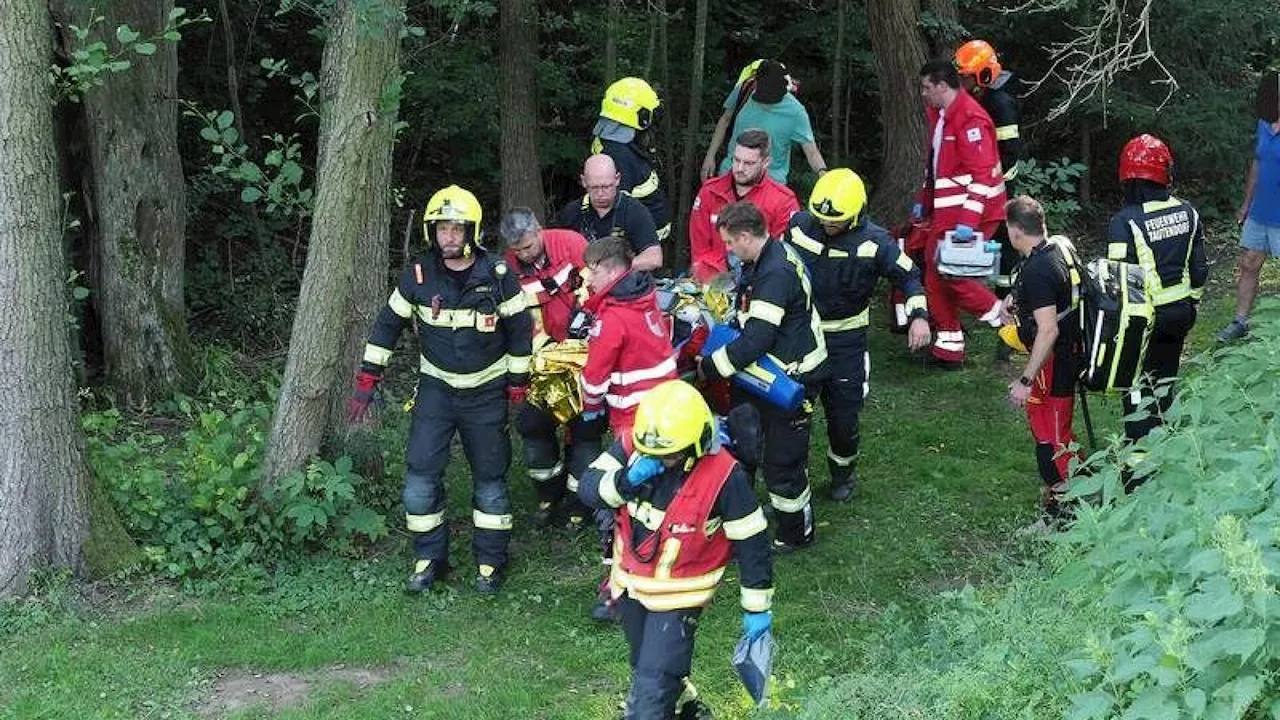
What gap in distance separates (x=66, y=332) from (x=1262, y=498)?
5.37 m

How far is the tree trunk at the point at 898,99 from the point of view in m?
10.8

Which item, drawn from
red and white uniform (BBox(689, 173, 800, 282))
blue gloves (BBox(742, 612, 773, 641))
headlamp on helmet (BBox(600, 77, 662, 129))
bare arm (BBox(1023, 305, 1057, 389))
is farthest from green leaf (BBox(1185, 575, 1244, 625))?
headlamp on helmet (BBox(600, 77, 662, 129))

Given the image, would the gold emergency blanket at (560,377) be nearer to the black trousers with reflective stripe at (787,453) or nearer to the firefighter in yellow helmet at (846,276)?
the black trousers with reflective stripe at (787,453)

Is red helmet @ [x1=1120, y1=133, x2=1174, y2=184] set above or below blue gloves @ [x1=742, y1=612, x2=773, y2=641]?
above

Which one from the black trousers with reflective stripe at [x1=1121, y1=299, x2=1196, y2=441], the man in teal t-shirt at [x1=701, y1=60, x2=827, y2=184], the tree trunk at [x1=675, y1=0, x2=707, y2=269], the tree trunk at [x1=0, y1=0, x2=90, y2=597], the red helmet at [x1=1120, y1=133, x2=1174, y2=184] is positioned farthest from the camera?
the tree trunk at [x1=675, y1=0, x2=707, y2=269]

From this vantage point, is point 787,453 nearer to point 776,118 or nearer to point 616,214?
point 616,214

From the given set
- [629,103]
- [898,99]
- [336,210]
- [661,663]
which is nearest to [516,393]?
[336,210]

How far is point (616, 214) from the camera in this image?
7.66 meters

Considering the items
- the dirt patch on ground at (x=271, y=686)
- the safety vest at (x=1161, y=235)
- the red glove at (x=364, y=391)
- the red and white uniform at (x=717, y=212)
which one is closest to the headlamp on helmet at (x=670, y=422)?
the dirt patch on ground at (x=271, y=686)

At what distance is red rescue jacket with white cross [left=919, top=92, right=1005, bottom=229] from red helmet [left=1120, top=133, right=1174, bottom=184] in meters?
2.04

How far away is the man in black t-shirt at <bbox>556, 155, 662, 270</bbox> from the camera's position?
24.8ft

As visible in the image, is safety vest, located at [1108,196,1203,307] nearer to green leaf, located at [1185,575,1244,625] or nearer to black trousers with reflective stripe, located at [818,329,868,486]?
black trousers with reflective stripe, located at [818,329,868,486]

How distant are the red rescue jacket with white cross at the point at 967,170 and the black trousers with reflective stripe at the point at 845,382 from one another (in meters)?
2.12

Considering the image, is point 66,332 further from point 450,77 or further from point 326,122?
point 450,77
